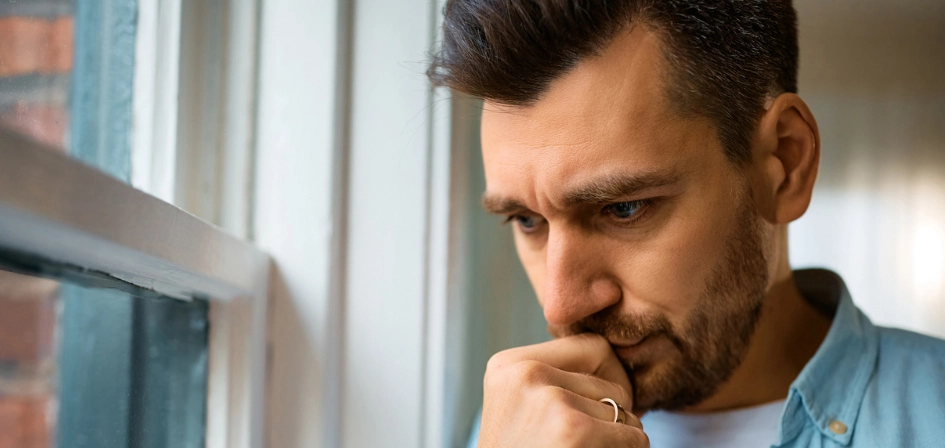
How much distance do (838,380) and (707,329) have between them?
0.77ft

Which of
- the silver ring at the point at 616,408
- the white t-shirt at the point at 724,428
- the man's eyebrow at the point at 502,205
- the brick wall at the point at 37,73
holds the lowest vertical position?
the white t-shirt at the point at 724,428

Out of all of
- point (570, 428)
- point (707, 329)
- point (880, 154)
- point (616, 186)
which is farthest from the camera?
point (880, 154)

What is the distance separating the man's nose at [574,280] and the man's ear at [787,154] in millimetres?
275

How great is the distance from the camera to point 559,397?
778mm

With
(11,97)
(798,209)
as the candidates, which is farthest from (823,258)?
(11,97)

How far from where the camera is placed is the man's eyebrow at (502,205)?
0.95 m

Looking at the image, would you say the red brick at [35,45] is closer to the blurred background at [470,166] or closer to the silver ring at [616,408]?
the blurred background at [470,166]

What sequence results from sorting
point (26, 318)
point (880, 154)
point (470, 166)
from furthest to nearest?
point (880, 154), point (470, 166), point (26, 318)

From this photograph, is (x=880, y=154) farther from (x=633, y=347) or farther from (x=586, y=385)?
(x=586, y=385)

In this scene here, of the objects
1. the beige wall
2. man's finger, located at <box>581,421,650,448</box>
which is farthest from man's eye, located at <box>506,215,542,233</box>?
the beige wall

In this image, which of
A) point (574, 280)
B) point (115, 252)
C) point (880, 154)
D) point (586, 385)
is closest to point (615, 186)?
point (574, 280)

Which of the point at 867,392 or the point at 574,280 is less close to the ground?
the point at 574,280

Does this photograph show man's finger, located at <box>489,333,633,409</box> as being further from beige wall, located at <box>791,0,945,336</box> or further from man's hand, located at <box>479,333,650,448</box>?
beige wall, located at <box>791,0,945,336</box>

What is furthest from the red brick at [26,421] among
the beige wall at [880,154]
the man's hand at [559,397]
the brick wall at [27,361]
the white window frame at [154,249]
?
the beige wall at [880,154]
